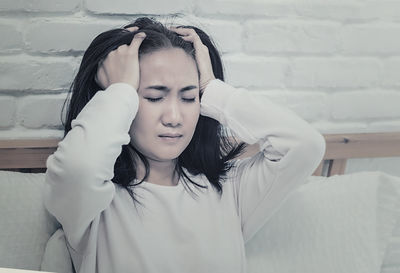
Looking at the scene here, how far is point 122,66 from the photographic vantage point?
945 mm

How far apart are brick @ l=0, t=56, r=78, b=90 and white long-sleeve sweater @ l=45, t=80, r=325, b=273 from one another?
272mm

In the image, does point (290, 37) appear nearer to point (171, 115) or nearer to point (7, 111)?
point (171, 115)

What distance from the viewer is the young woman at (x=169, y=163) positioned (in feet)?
3.00

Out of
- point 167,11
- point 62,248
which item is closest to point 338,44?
point 167,11

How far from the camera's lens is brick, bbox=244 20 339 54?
49.5 inches

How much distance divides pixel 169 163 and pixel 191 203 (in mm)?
101

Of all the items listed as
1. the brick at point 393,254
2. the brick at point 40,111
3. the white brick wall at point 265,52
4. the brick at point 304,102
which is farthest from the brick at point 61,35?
the brick at point 393,254

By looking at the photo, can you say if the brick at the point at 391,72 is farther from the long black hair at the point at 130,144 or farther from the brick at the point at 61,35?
the brick at the point at 61,35

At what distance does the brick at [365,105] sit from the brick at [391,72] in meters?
0.03

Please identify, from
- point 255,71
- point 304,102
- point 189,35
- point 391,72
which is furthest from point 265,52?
point 391,72

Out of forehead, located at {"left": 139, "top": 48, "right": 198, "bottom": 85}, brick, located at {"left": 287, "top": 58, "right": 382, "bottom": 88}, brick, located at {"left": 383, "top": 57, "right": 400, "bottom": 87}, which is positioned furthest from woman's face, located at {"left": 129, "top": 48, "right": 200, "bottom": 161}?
brick, located at {"left": 383, "top": 57, "right": 400, "bottom": 87}

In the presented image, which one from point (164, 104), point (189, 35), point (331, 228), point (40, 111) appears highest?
point (189, 35)

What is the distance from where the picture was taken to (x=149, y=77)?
0.95 meters

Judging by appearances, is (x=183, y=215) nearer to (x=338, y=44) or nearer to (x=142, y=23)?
(x=142, y=23)
